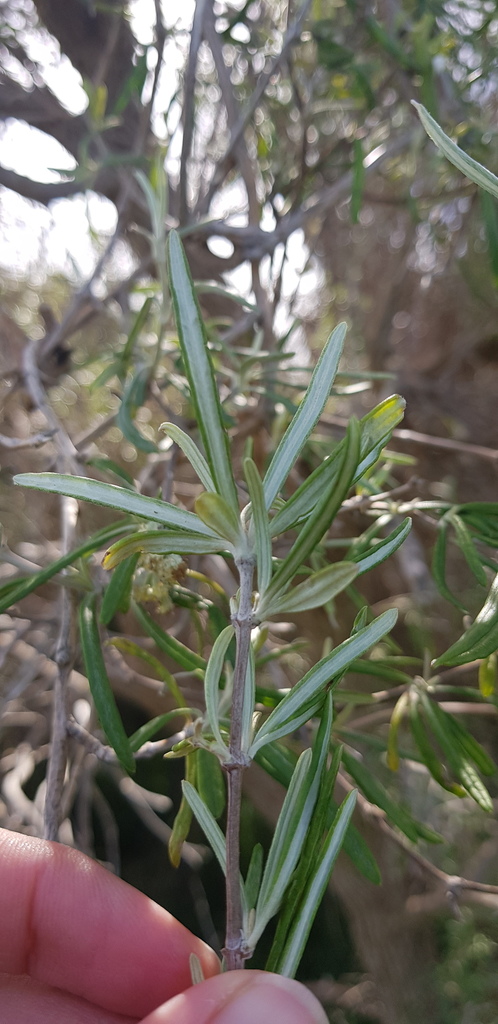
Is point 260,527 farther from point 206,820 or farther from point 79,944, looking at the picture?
point 79,944

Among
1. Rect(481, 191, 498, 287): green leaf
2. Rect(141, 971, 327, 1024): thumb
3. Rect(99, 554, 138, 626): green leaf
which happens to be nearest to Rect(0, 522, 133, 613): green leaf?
Rect(99, 554, 138, 626): green leaf

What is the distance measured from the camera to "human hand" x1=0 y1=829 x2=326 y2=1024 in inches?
18.3

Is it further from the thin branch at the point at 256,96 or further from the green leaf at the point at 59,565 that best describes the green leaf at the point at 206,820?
the thin branch at the point at 256,96

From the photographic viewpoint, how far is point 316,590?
0.87ft

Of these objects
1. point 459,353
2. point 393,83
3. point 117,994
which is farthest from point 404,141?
point 117,994

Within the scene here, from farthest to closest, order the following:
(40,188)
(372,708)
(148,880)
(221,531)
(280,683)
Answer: (148,880) < (372,708) < (40,188) < (280,683) < (221,531)

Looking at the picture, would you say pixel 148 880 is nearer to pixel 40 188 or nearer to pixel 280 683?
pixel 280 683

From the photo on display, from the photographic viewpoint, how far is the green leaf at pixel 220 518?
254mm

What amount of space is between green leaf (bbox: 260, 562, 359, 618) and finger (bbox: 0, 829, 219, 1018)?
0.31m

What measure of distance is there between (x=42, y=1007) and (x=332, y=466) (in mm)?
459

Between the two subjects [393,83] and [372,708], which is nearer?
[393,83]

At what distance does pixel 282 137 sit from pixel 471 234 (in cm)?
37

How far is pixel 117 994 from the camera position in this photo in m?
0.48

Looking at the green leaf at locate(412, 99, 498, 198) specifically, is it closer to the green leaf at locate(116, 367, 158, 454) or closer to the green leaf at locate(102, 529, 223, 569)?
the green leaf at locate(102, 529, 223, 569)
